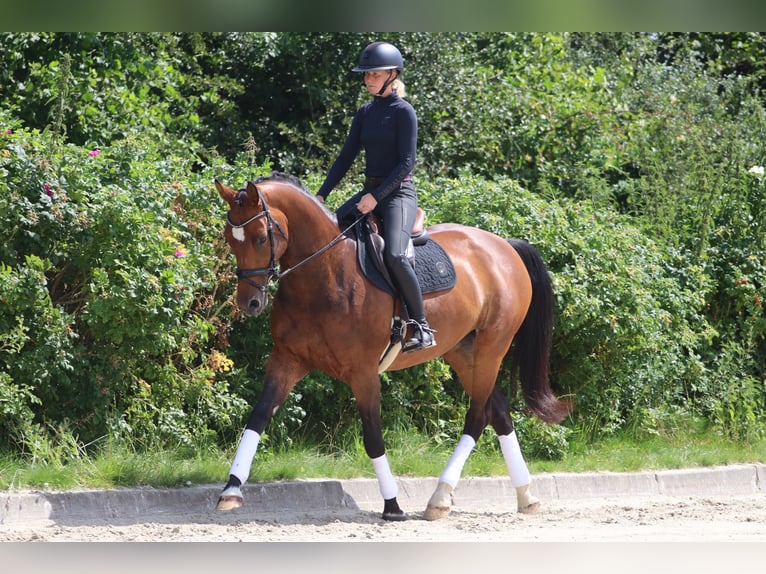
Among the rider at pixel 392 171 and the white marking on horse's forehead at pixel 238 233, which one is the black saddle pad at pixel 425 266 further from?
the white marking on horse's forehead at pixel 238 233

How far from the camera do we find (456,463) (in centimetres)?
700

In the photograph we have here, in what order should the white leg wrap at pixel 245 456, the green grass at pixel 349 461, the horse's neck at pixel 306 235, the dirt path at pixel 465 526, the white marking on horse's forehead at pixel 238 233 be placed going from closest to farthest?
the dirt path at pixel 465 526 < the white marking on horse's forehead at pixel 238 233 < the white leg wrap at pixel 245 456 < the horse's neck at pixel 306 235 < the green grass at pixel 349 461

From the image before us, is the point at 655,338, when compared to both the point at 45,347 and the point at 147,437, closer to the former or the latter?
the point at 147,437

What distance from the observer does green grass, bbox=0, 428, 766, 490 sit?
6.74 m

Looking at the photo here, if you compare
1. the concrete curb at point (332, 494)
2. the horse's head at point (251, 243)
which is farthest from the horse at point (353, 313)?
the concrete curb at point (332, 494)

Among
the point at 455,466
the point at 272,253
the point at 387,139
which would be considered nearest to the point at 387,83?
the point at 387,139

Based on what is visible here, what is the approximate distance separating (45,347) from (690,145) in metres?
8.71

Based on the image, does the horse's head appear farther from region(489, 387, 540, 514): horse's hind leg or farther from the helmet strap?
region(489, 387, 540, 514): horse's hind leg

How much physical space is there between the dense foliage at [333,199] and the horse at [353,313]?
109 cm

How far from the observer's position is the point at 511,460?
7.36 metres

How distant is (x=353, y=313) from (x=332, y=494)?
64.1 inches

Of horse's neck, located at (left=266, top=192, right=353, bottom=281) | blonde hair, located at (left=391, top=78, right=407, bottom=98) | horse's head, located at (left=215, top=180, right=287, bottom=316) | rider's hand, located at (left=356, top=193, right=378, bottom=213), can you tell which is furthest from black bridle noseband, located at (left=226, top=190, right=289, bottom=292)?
blonde hair, located at (left=391, top=78, right=407, bottom=98)

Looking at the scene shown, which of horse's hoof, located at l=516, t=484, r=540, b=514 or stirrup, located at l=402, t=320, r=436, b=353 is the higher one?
stirrup, located at l=402, t=320, r=436, b=353

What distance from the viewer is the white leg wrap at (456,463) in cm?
693
